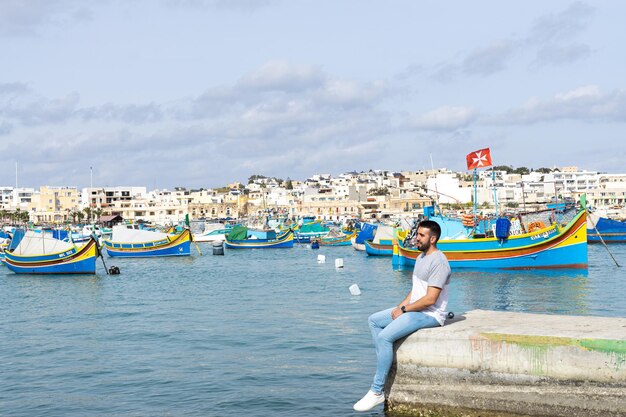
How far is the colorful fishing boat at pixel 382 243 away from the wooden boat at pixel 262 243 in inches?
728

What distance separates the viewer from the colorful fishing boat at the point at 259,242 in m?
78.9

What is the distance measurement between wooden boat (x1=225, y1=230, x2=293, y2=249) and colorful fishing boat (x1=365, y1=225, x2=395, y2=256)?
60.6ft

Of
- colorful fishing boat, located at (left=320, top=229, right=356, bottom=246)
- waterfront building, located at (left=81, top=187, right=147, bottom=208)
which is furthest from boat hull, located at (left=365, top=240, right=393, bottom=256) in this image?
waterfront building, located at (left=81, top=187, right=147, bottom=208)

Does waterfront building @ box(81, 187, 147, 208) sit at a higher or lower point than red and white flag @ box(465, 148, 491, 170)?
higher

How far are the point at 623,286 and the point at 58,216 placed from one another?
170444mm

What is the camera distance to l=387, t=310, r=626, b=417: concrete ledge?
29.9 ft

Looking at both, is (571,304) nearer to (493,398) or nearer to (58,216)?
(493,398)

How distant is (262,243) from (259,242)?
1.03 feet

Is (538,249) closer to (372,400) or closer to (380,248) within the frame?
(380,248)

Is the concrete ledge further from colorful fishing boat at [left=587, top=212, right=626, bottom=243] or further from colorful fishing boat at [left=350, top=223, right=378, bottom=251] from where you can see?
colorful fishing boat at [left=587, top=212, right=626, bottom=243]

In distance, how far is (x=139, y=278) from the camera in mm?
44812

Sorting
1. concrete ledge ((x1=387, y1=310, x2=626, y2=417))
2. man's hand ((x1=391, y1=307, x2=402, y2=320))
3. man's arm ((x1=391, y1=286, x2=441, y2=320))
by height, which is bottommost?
concrete ledge ((x1=387, y1=310, x2=626, y2=417))

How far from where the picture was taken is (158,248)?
215 feet

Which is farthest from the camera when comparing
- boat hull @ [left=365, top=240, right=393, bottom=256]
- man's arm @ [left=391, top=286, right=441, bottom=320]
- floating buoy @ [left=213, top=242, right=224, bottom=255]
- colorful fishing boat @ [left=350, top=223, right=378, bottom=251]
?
floating buoy @ [left=213, top=242, right=224, bottom=255]
